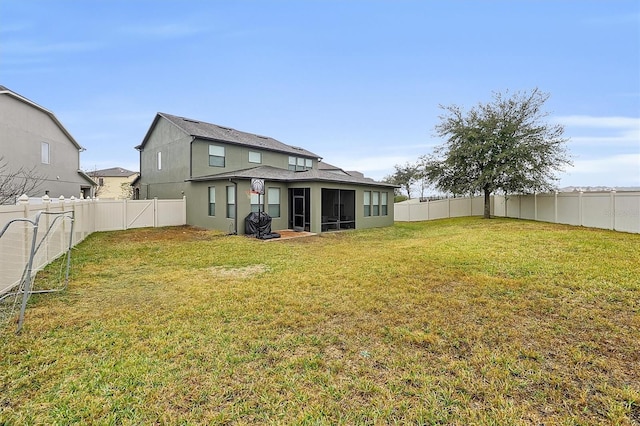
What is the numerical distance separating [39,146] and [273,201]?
45.8 ft

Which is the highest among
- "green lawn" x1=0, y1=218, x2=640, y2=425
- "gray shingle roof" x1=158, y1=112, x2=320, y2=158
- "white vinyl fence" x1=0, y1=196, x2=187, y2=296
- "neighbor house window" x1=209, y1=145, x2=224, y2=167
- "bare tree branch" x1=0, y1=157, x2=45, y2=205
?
"gray shingle roof" x1=158, y1=112, x2=320, y2=158

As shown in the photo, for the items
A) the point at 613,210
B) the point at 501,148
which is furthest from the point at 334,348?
the point at 501,148

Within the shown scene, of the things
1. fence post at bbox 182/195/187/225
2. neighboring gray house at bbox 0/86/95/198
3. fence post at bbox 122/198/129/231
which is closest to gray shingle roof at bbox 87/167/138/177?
neighboring gray house at bbox 0/86/95/198

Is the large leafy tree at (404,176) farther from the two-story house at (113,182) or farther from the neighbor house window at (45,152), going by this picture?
the neighbor house window at (45,152)

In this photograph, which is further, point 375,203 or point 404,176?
point 404,176

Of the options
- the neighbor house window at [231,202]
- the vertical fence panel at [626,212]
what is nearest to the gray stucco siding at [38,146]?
the neighbor house window at [231,202]

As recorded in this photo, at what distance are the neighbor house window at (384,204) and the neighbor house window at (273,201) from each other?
6.44 meters

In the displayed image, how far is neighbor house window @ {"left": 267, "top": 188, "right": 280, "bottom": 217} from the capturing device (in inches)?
569

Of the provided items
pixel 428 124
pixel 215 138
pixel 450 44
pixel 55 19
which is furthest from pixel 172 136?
pixel 428 124

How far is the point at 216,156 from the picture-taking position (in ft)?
55.1

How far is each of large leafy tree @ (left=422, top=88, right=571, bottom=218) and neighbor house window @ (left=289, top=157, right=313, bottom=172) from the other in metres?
8.88

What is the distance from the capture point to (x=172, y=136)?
17453 mm

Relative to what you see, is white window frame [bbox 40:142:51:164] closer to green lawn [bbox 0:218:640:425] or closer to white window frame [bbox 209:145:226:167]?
white window frame [bbox 209:145:226:167]

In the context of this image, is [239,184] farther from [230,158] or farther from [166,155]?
[166,155]
